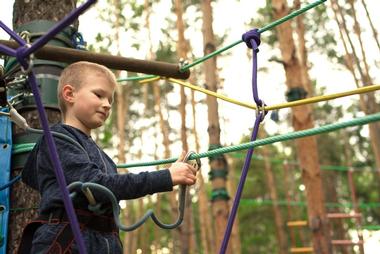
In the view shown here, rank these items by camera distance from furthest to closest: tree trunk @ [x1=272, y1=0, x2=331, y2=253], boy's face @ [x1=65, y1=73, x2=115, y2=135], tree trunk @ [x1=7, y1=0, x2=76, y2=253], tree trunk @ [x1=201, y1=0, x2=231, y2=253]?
tree trunk @ [x1=201, y1=0, x2=231, y2=253]
tree trunk @ [x1=272, y1=0, x2=331, y2=253]
tree trunk @ [x1=7, y1=0, x2=76, y2=253]
boy's face @ [x1=65, y1=73, x2=115, y2=135]

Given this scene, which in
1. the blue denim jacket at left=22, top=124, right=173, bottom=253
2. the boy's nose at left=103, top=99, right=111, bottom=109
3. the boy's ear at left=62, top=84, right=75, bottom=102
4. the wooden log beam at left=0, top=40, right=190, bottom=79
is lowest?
the blue denim jacket at left=22, top=124, right=173, bottom=253

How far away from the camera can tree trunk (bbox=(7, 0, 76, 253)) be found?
1.50m

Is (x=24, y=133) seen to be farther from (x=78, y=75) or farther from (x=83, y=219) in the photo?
(x=83, y=219)

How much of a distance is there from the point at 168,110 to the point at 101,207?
1187cm

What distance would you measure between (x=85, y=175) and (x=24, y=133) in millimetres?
535

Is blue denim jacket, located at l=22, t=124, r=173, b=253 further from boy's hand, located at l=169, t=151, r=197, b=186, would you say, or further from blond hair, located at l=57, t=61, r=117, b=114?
blond hair, located at l=57, t=61, r=117, b=114

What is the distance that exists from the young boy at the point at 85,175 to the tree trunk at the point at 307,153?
2734mm

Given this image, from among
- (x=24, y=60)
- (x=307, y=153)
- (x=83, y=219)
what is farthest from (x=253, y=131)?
(x=307, y=153)

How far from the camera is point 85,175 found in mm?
1109

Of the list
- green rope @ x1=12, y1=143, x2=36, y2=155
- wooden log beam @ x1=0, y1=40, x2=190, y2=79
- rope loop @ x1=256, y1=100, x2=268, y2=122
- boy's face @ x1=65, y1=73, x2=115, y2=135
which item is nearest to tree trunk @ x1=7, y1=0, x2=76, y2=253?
green rope @ x1=12, y1=143, x2=36, y2=155

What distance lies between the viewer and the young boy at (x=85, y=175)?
1.11 metres

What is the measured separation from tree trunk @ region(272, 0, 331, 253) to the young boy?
2.73 metres

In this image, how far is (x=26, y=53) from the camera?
2.87 feet

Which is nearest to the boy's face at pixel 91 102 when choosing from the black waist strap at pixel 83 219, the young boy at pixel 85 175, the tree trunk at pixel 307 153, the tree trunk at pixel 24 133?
the young boy at pixel 85 175
